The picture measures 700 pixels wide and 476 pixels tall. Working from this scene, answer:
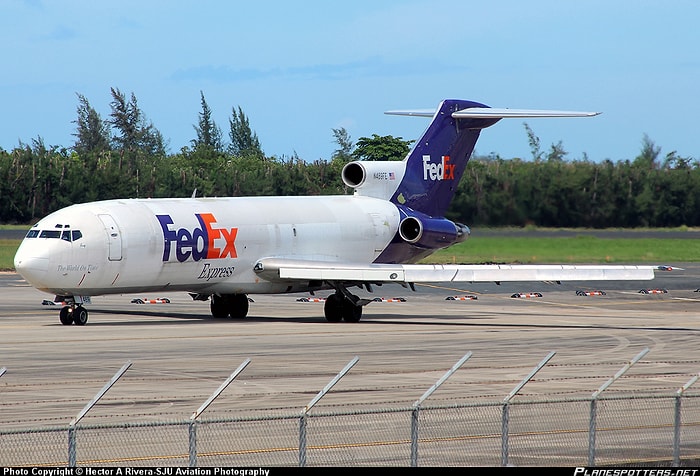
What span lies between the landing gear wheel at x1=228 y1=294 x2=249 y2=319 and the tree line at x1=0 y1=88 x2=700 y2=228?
17.9 m

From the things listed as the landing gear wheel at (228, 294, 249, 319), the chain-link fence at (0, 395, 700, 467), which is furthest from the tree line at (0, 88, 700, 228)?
the chain-link fence at (0, 395, 700, 467)

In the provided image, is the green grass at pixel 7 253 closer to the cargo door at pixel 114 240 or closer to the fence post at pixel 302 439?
the cargo door at pixel 114 240

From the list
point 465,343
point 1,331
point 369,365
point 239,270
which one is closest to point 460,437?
point 369,365

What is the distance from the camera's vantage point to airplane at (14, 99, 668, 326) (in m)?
34.7

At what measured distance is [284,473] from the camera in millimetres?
12625

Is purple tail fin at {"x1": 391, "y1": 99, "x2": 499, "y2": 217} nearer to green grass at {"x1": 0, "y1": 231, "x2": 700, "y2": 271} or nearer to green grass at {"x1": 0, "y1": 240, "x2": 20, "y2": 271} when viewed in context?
green grass at {"x1": 0, "y1": 231, "x2": 700, "y2": 271}

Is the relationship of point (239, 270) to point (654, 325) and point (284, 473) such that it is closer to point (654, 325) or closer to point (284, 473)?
point (654, 325)

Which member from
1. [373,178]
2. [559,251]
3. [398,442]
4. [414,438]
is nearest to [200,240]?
[373,178]

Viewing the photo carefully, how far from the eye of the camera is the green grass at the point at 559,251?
64.2 meters

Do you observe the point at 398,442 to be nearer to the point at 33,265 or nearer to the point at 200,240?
the point at 33,265

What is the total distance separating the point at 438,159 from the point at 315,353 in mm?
18485

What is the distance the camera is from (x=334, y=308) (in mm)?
39000

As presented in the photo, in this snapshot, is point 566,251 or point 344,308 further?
point 566,251

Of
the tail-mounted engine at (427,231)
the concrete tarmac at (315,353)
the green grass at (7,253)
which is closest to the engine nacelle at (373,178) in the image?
the tail-mounted engine at (427,231)
